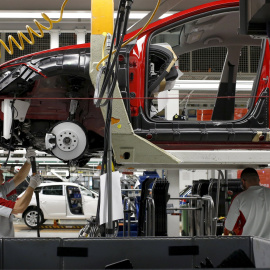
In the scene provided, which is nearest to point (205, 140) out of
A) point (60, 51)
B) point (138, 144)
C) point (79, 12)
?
point (138, 144)

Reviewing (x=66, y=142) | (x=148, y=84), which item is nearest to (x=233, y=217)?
(x=148, y=84)

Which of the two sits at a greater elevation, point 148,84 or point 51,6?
point 51,6

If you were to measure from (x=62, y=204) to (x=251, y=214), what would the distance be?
1271 cm

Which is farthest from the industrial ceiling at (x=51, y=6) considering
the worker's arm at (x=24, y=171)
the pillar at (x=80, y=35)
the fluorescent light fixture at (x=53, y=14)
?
the worker's arm at (x=24, y=171)

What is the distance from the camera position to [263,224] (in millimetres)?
4562

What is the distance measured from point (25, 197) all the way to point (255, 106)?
7.52ft

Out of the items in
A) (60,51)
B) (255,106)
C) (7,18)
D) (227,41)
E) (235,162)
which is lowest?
(235,162)

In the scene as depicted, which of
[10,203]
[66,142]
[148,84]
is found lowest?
[10,203]

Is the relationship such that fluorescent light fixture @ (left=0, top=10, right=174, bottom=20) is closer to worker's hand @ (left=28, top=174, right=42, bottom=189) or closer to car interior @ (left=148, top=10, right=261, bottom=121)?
car interior @ (left=148, top=10, right=261, bottom=121)

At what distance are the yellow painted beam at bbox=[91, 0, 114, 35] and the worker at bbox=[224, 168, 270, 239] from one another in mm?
1905

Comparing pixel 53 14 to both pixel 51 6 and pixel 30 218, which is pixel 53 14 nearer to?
pixel 51 6

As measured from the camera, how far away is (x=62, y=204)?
16734mm

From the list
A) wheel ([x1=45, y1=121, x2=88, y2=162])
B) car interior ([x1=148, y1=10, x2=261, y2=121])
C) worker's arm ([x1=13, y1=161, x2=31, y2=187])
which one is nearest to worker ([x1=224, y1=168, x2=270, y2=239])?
car interior ([x1=148, y1=10, x2=261, y2=121])

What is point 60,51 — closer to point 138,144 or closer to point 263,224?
point 138,144
